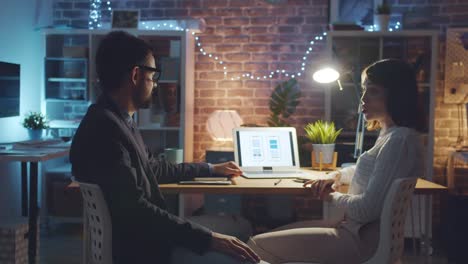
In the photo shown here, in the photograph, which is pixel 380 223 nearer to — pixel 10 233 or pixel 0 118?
pixel 10 233

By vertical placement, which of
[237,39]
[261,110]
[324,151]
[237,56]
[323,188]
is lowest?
[323,188]

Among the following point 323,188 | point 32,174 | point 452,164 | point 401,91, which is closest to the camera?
point 401,91

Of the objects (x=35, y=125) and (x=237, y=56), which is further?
(x=237, y=56)

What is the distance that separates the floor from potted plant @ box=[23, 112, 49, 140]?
0.83m

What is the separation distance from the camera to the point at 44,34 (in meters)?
5.20

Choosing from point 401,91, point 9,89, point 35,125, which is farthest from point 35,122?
point 401,91

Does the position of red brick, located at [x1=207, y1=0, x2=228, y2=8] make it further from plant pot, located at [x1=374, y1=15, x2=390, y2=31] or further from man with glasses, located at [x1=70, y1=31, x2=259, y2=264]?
man with glasses, located at [x1=70, y1=31, x2=259, y2=264]

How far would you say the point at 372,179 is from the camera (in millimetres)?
2303

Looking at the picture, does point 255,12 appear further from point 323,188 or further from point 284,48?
point 323,188

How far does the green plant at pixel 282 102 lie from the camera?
504cm

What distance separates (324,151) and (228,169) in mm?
647

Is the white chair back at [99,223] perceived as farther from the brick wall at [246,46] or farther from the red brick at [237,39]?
the red brick at [237,39]

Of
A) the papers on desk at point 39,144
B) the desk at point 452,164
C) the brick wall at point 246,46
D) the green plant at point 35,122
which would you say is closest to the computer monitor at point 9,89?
the green plant at point 35,122

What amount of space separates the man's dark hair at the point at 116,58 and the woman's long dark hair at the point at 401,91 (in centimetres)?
100
